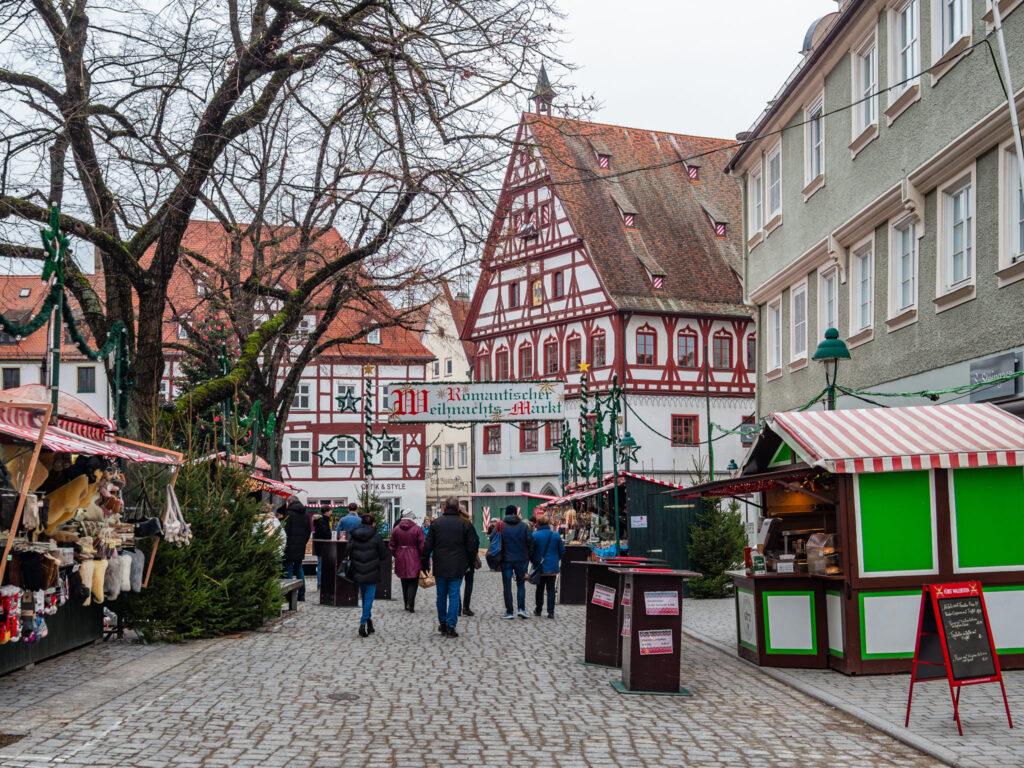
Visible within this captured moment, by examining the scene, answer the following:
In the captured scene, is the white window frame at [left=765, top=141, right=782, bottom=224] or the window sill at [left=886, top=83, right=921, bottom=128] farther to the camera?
the white window frame at [left=765, top=141, right=782, bottom=224]

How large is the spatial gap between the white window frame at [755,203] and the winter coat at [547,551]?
36.3 ft

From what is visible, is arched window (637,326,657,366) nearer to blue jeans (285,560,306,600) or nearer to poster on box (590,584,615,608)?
blue jeans (285,560,306,600)

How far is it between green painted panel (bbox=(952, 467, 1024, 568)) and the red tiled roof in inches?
1444

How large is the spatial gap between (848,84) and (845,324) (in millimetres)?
4160

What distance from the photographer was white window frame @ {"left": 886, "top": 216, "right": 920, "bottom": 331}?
18312 millimetres

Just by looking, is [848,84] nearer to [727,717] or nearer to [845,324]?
[845,324]

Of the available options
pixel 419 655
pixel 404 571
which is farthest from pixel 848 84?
pixel 419 655

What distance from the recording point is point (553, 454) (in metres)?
52.7

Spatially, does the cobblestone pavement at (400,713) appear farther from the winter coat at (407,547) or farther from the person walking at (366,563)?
the winter coat at (407,547)

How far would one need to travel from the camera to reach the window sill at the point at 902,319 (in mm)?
18219

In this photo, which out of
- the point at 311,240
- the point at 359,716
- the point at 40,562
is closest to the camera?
the point at 359,716

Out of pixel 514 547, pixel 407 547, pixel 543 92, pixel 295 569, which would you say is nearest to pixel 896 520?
pixel 543 92

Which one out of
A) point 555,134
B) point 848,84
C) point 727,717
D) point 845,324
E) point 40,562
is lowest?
point 727,717

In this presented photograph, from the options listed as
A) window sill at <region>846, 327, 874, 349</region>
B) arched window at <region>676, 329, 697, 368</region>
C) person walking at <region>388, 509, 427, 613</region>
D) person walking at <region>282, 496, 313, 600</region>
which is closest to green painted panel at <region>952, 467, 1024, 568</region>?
window sill at <region>846, 327, 874, 349</region>
